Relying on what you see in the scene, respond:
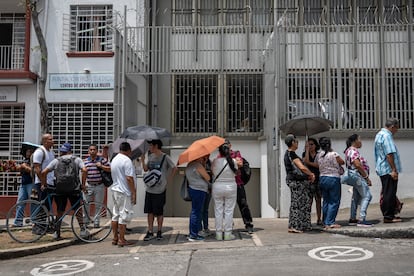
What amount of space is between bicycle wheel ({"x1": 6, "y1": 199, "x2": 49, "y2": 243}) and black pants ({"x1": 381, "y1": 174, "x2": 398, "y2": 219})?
18.1 feet

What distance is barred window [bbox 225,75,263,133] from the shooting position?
45.0 ft

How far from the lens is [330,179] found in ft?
25.4

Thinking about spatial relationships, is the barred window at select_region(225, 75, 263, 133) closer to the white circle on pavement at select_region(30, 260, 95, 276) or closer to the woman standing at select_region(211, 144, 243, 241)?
the woman standing at select_region(211, 144, 243, 241)

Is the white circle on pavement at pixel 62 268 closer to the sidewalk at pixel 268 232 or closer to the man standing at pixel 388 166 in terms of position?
the sidewalk at pixel 268 232

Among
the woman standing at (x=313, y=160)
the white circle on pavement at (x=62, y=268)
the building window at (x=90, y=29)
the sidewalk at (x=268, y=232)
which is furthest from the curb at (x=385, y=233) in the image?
the building window at (x=90, y=29)

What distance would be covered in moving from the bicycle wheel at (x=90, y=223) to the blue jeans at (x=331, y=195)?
12.0 feet

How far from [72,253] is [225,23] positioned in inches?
373

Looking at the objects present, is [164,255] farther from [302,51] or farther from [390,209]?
[302,51]

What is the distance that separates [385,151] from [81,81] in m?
8.98

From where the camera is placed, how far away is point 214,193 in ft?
24.5

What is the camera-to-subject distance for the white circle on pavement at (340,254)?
6.12 metres

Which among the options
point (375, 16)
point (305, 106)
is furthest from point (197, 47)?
point (375, 16)

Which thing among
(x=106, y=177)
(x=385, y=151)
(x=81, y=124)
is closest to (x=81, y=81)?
(x=81, y=124)

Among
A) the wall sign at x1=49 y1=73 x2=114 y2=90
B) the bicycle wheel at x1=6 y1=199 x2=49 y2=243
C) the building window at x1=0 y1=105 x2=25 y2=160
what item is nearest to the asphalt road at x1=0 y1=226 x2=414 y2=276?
the bicycle wheel at x1=6 y1=199 x2=49 y2=243
